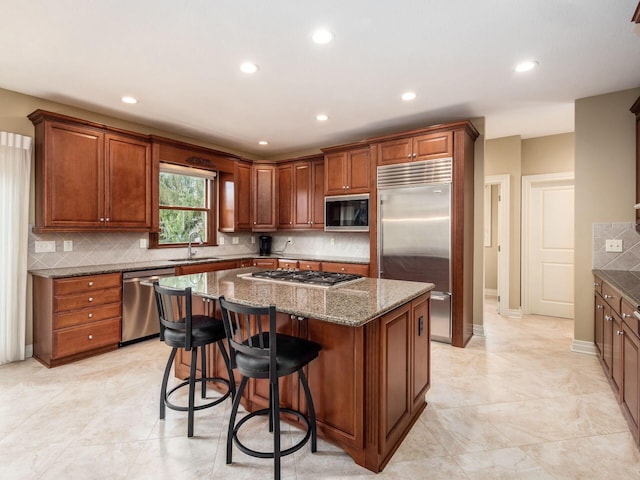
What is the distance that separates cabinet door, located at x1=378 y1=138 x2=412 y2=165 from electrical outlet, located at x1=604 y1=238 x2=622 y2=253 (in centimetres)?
211

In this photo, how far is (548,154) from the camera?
4.84m

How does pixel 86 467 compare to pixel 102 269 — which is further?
pixel 102 269

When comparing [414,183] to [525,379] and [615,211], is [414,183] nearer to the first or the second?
[615,211]

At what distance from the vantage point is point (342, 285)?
244 cm

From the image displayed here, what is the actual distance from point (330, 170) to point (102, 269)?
2.97 metres

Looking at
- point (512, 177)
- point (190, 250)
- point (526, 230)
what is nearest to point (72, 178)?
point (190, 250)

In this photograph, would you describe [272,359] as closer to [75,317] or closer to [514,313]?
[75,317]

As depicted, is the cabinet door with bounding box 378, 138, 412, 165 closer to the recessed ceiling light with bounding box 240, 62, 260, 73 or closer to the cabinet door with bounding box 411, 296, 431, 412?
the recessed ceiling light with bounding box 240, 62, 260, 73

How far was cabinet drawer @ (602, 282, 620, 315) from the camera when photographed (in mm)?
2381

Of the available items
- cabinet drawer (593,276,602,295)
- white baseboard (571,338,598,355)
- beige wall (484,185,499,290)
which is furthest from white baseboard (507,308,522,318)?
cabinet drawer (593,276,602,295)

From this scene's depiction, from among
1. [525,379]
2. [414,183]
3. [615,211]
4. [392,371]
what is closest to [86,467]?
[392,371]

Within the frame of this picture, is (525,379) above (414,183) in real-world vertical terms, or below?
below

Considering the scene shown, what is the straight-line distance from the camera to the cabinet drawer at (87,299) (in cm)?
316

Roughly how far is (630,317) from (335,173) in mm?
3409
